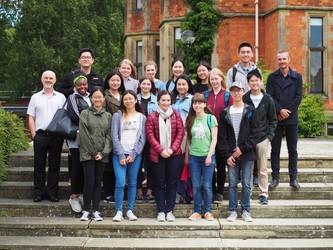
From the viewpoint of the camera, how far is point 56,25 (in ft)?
95.0

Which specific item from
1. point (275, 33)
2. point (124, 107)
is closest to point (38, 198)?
point (124, 107)

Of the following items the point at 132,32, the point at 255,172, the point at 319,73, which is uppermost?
the point at 132,32

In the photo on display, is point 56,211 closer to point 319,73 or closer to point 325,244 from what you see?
point 325,244

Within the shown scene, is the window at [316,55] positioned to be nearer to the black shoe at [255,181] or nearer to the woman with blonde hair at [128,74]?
the black shoe at [255,181]

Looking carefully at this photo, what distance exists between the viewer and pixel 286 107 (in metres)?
7.58

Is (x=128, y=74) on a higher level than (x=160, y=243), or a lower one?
higher

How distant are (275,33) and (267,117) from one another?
1223cm

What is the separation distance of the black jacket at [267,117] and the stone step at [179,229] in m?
1.23

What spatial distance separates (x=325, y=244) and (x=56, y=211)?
3.71 metres

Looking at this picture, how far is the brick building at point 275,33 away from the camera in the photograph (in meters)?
18.5

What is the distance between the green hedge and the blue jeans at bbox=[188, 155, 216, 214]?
3251 mm

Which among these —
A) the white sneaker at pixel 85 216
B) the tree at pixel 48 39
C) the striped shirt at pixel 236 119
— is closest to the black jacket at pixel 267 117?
the striped shirt at pixel 236 119

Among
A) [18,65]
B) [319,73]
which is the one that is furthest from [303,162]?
[18,65]

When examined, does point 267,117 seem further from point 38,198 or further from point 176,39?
point 176,39
